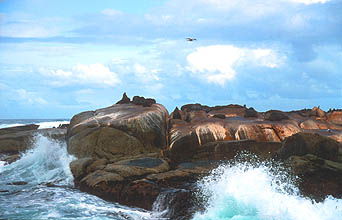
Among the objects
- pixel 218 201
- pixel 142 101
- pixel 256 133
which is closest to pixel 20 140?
pixel 142 101

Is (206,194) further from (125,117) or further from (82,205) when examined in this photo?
(125,117)

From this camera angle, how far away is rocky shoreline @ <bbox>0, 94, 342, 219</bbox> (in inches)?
498

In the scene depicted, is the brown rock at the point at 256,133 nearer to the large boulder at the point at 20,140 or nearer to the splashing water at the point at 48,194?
the splashing water at the point at 48,194

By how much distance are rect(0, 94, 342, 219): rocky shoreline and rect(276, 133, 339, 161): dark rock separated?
38 mm

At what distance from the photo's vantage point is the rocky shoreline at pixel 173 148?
12648mm

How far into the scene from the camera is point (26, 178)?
16469mm

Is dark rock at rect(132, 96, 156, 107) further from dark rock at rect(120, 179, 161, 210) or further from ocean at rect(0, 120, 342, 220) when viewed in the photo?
dark rock at rect(120, 179, 161, 210)

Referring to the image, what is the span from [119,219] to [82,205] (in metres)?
1.88

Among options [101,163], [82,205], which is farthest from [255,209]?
[101,163]

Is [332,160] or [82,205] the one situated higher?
[332,160]

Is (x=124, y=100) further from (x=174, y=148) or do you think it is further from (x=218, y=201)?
(x=218, y=201)

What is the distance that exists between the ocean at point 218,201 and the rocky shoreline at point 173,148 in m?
0.51

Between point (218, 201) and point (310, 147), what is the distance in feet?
17.1

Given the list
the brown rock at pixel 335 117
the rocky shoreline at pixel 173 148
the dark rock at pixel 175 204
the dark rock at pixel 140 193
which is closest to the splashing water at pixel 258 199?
the dark rock at pixel 175 204
